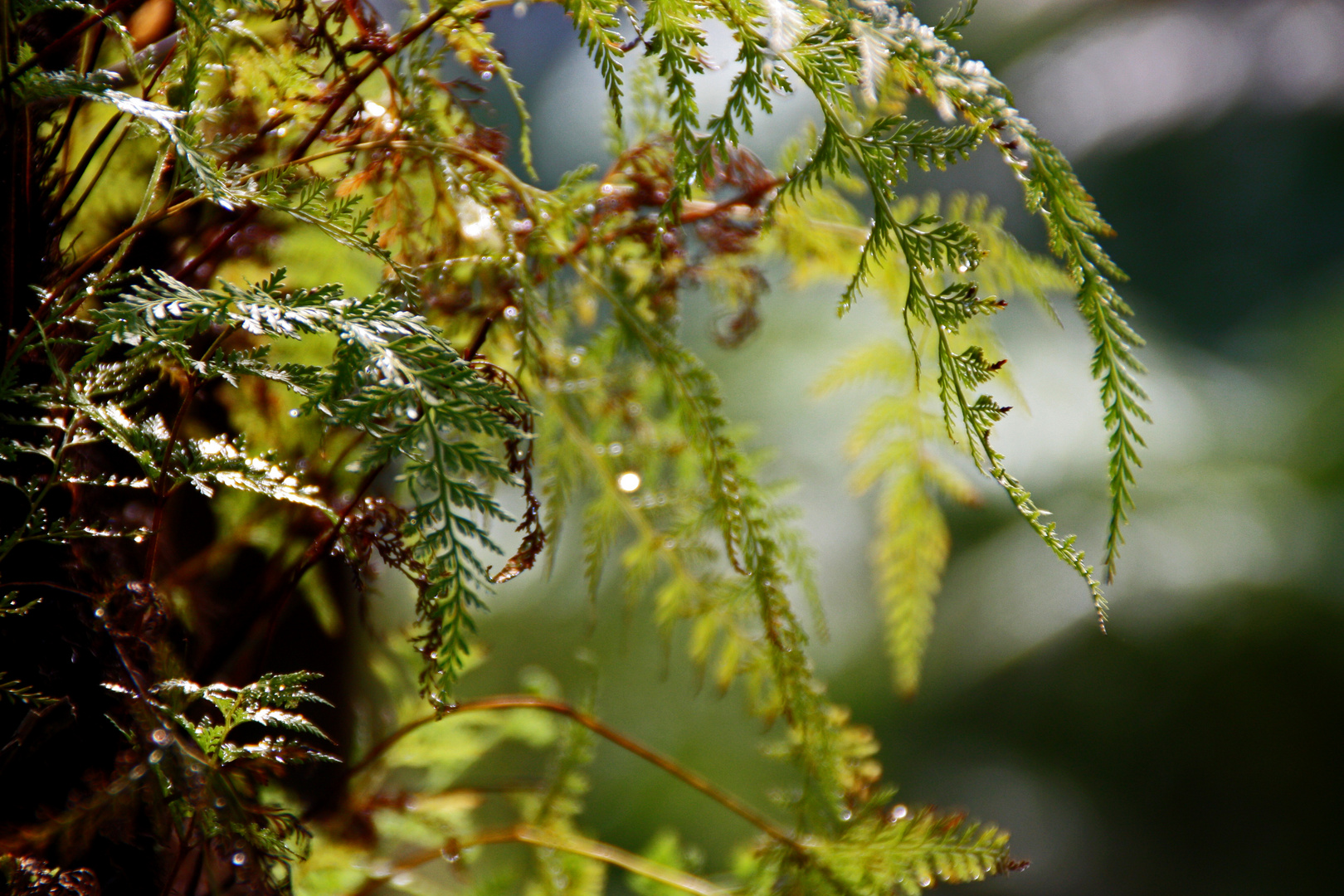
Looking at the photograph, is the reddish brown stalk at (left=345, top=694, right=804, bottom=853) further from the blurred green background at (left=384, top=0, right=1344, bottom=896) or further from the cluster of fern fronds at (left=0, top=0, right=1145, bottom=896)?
the blurred green background at (left=384, top=0, right=1344, bottom=896)

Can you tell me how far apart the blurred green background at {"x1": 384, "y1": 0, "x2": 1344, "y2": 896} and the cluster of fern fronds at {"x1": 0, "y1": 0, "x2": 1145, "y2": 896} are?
71 centimetres

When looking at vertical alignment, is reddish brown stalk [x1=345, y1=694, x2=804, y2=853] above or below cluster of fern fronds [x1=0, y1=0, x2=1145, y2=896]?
below

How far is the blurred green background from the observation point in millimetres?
1352

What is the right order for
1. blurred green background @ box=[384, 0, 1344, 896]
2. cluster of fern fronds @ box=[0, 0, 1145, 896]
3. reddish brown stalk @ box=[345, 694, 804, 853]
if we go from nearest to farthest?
1. cluster of fern fronds @ box=[0, 0, 1145, 896]
2. reddish brown stalk @ box=[345, 694, 804, 853]
3. blurred green background @ box=[384, 0, 1344, 896]

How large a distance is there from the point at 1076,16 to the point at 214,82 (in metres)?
2.74

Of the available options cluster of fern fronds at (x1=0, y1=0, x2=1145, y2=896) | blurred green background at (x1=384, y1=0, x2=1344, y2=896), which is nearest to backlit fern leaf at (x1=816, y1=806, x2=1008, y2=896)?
cluster of fern fronds at (x1=0, y1=0, x2=1145, y2=896)

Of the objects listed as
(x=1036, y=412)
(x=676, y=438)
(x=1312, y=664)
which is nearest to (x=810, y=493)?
(x=1036, y=412)

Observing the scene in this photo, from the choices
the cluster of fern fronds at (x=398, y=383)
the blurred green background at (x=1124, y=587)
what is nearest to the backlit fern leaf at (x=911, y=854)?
the cluster of fern fronds at (x=398, y=383)

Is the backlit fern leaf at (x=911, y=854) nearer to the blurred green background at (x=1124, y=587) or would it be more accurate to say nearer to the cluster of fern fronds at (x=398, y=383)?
the cluster of fern fronds at (x=398, y=383)

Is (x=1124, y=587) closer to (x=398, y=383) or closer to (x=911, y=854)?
(x=911, y=854)

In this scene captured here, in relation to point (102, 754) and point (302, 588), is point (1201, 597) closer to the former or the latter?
point (302, 588)

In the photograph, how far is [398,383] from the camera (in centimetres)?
18

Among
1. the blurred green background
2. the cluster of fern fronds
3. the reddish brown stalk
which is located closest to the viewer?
the cluster of fern fronds

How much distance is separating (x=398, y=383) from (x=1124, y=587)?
1.58 meters
